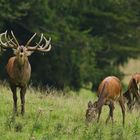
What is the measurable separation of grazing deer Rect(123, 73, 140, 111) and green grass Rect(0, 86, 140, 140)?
1.61 metres

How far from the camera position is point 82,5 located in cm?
3155

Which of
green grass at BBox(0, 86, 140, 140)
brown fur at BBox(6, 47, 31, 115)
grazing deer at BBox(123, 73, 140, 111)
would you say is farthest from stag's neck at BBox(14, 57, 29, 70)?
grazing deer at BBox(123, 73, 140, 111)

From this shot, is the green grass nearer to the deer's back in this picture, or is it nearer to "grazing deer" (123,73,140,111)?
the deer's back

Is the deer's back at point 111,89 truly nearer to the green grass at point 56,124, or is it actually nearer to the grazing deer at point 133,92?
the green grass at point 56,124

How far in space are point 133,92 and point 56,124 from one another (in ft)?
18.6

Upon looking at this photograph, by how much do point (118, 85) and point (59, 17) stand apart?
560 inches

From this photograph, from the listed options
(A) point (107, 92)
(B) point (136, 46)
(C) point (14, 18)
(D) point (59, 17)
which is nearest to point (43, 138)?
(A) point (107, 92)

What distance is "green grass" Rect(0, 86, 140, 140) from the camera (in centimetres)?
1427

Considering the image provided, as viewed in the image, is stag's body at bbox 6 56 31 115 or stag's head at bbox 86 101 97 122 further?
stag's body at bbox 6 56 31 115

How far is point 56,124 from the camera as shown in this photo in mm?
15266

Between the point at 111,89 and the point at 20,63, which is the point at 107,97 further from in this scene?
the point at 20,63

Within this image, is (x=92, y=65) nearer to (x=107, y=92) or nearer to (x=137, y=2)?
(x=137, y=2)

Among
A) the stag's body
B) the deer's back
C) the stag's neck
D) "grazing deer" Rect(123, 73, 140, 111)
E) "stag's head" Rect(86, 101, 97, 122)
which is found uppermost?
the stag's neck

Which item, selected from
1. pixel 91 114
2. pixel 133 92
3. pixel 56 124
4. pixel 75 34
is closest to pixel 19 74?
pixel 56 124
